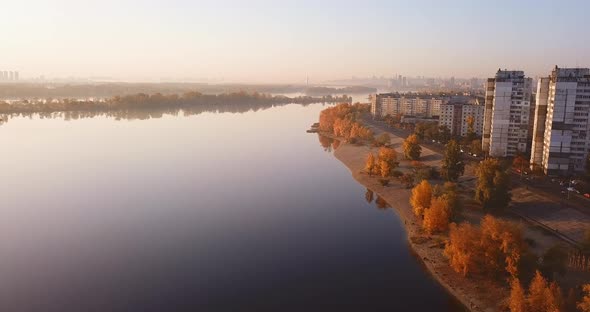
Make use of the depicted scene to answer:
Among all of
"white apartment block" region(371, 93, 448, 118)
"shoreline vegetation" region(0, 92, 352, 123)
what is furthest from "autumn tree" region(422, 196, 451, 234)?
"shoreline vegetation" region(0, 92, 352, 123)

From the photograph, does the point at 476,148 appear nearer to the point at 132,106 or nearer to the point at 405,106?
the point at 405,106

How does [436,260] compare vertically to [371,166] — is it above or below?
below

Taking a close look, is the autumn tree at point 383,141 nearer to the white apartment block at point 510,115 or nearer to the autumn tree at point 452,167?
the white apartment block at point 510,115

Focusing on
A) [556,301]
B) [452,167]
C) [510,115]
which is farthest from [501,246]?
[510,115]

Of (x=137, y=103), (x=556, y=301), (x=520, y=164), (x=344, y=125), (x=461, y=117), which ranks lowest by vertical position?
(x=556, y=301)

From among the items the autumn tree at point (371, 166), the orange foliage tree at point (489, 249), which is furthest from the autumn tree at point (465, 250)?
the autumn tree at point (371, 166)

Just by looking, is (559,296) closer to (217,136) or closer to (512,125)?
(512,125)
